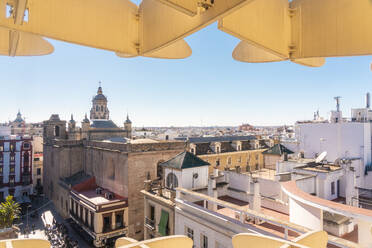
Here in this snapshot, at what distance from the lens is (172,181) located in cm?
1647

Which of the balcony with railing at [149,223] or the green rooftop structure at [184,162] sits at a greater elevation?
the green rooftop structure at [184,162]

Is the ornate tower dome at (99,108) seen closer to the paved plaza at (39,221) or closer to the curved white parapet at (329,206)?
the paved plaza at (39,221)

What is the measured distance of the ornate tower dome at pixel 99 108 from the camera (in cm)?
5266

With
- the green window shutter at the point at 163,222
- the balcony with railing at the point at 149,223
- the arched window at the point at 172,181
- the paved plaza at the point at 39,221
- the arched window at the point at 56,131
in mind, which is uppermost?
the arched window at the point at 56,131

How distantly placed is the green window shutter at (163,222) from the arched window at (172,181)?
1744 mm

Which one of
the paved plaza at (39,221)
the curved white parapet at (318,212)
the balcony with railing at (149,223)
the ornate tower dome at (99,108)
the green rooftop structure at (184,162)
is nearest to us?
the curved white parapet at (318,212)

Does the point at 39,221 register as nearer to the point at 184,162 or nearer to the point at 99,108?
the point at 99,108

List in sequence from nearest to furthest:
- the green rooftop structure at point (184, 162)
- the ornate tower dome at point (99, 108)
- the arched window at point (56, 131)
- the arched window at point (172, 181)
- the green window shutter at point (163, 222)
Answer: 1. the green window shutter at point (163, 222)
2. the green rooftop structure at point (184, 162)
3. the arched window at point (172, 181)
4. the arched window at point (56, 131)
5. the ornate tower dome at point (99, 108)

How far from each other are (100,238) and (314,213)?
20.8 metres

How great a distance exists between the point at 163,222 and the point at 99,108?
42.5m

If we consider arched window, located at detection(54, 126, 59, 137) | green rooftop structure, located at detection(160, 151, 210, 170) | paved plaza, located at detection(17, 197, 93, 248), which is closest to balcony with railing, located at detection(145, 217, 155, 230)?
green rooftop structure, located at detection(160, 151, 210, 170)

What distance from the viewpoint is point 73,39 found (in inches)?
111

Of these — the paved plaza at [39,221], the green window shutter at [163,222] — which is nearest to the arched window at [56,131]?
the paved plaza at [39,221]

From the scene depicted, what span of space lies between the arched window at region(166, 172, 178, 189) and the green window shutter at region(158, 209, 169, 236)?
5.72 ft
